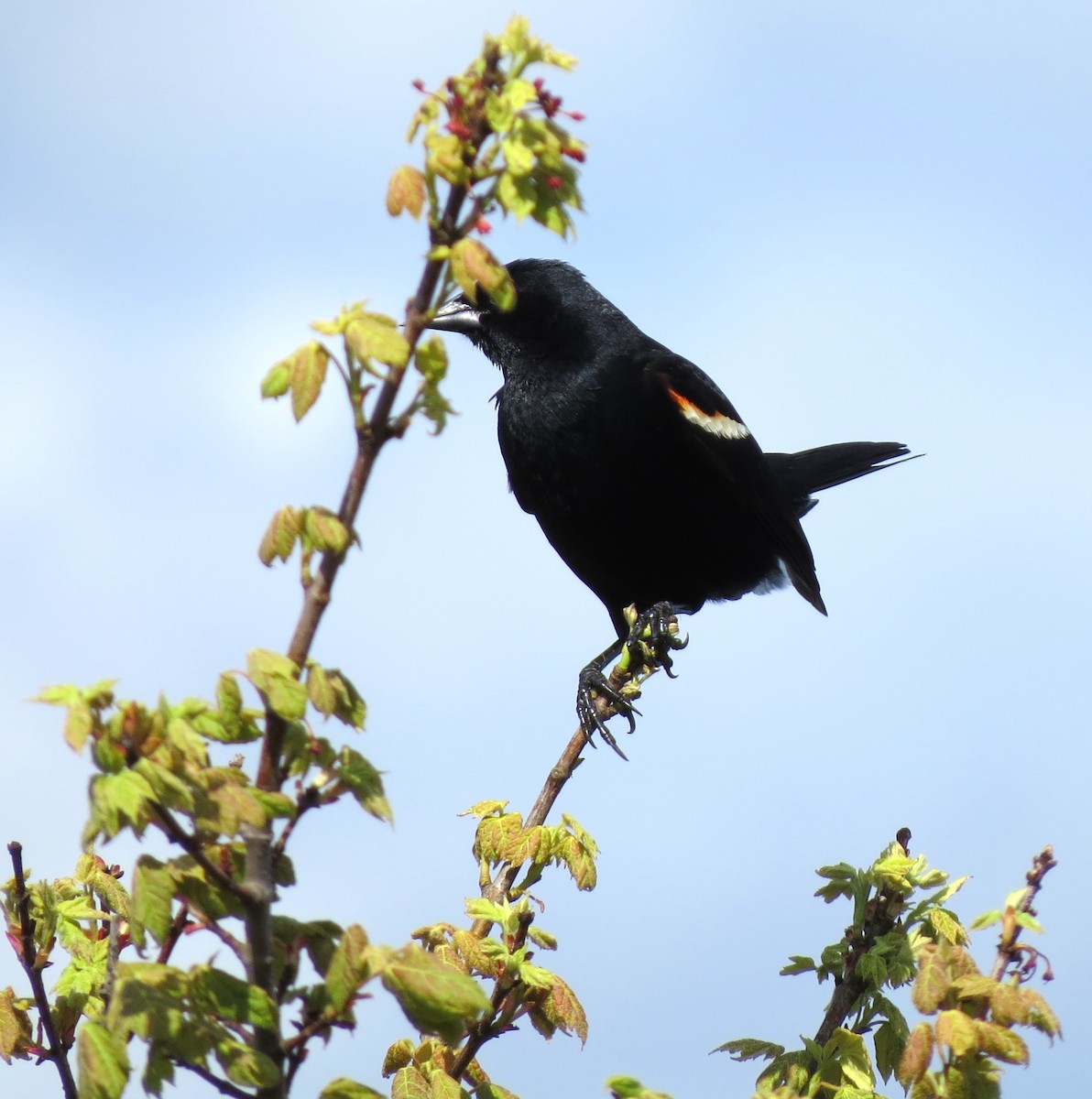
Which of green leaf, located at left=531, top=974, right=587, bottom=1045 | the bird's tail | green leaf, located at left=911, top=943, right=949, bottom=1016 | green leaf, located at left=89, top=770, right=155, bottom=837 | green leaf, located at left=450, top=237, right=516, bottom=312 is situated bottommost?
green leaf, located at left=89, top=770, right=155, bottom=837

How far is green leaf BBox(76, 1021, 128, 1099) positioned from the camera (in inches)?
40.2

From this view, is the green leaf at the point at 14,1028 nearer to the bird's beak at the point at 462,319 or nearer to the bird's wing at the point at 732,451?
the bird's wing at the point at 732,451

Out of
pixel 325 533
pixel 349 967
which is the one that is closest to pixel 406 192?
pixel 325 533

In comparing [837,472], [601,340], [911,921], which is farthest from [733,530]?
[911,921]

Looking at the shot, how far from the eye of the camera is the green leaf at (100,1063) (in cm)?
102

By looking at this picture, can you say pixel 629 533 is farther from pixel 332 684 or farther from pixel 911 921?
pixel 332 684

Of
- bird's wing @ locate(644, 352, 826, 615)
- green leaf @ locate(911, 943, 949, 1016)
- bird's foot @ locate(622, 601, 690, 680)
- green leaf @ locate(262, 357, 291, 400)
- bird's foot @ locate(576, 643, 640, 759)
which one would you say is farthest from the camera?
bird's wing @ locate(644, 352, 826, 615)

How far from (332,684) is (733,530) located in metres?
3.82

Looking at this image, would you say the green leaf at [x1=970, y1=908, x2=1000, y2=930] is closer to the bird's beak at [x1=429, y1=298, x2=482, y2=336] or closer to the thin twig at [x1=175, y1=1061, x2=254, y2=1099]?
the thin twig at [x1=175, y1=1061, x2=254, y2=1099]

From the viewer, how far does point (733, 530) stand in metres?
4.77

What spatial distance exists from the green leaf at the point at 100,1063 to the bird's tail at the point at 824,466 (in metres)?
5.32

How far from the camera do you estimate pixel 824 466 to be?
650cm

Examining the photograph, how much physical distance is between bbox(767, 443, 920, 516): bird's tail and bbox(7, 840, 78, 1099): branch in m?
4.77

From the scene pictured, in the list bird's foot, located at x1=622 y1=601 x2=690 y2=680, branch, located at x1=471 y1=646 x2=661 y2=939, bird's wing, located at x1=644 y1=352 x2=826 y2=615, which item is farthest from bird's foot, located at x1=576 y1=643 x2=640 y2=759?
branch, located at x1=471 y1=646 x2=661 y2=939
